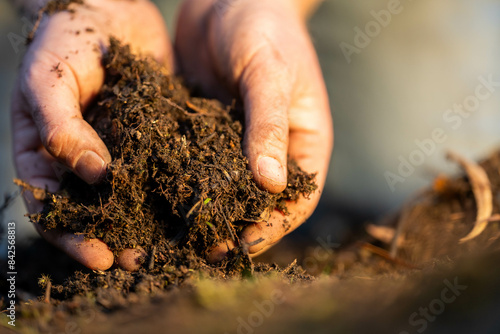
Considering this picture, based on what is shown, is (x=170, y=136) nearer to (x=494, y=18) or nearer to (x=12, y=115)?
(x=12, y=115)

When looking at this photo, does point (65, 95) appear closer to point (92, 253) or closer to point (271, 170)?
point (92, 253)

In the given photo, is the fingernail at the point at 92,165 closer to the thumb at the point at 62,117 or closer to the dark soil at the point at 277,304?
the thumb at the point at 62,117

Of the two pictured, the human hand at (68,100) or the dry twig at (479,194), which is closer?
the human hand at (68,100)

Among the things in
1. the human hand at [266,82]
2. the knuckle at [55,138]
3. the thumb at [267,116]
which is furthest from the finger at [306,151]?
the knuckle at [55,138]

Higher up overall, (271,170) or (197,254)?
(271,170)

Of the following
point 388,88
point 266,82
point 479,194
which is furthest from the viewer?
point 388,88

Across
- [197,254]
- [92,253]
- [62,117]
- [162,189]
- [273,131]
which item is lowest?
[92,253]

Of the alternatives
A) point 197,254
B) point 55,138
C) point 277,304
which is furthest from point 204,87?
point 277,304
